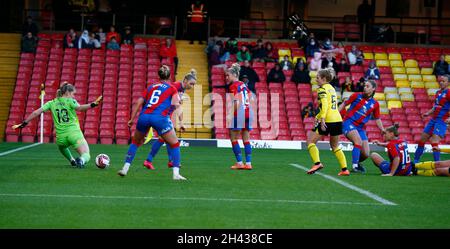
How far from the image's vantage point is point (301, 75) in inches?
1287

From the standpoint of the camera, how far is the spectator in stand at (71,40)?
33750 millimetres

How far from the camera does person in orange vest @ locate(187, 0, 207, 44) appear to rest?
1391 inches

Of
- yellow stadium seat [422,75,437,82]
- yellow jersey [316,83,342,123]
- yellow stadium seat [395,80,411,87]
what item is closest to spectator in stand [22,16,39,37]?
yellow stadium seat [395,80,411,87]

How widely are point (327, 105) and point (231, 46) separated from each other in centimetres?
1820

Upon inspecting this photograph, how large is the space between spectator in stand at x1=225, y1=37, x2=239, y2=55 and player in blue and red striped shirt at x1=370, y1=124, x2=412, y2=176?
17255 millimetres

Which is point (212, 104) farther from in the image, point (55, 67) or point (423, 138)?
point (423, 138)

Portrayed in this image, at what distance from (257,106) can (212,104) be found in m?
1.70

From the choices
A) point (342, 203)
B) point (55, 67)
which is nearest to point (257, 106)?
point (55, 67)

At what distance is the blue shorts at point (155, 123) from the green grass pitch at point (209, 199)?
0.89m

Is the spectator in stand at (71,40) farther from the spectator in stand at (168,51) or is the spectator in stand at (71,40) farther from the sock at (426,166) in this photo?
the sock at (426,166)

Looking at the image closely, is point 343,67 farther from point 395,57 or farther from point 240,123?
point 240,123

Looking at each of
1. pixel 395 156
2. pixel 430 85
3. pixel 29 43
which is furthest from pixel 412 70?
pixel 395 156

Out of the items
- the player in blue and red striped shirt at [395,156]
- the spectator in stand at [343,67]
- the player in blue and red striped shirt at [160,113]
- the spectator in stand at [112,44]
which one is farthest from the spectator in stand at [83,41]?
the player in blue and red striped shirt at [160,113]
